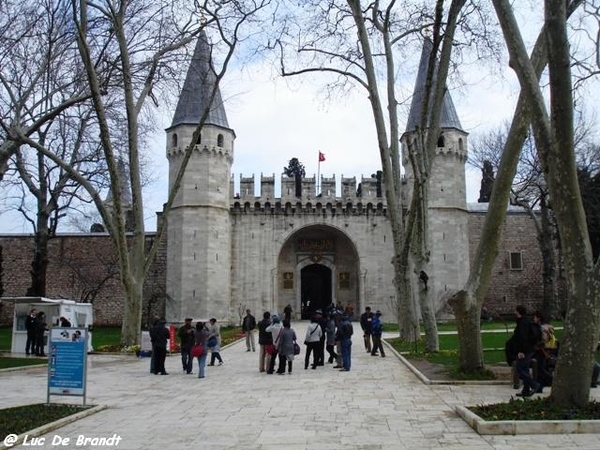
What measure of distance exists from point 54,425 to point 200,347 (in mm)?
5279

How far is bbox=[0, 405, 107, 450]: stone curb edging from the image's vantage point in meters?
6.48

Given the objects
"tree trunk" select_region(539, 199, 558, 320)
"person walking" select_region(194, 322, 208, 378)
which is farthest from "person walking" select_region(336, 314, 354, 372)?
"tree trunk" select_region(539, 199, 558, 320)

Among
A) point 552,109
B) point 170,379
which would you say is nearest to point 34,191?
point 170,379

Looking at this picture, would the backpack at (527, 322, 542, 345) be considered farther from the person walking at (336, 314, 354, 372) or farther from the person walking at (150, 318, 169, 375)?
the person walking at (150, 318, 169, 375)

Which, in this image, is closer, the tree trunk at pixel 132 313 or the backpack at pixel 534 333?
the backpack at pixel 534 333

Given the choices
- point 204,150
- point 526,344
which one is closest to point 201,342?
point 526,344

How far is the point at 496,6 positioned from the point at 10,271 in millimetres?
33243

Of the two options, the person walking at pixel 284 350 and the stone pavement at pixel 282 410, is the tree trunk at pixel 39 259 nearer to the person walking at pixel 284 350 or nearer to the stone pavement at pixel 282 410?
the stone pavement at pixel 282 410

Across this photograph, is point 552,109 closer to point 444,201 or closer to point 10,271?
point 444,201

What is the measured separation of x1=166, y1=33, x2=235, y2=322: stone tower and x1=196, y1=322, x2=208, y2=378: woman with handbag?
17942mm

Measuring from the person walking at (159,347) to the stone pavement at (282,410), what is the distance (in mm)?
275

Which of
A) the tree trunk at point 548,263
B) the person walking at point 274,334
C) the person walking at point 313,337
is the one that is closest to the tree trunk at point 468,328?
the person walking at point 313,337

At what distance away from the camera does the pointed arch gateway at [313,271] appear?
118 feet

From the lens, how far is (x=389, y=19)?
56.9 feet
